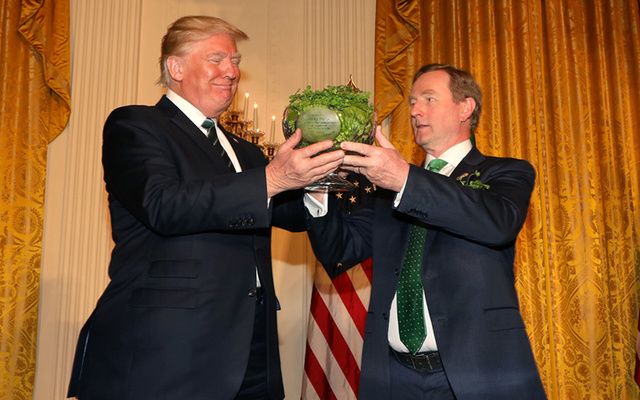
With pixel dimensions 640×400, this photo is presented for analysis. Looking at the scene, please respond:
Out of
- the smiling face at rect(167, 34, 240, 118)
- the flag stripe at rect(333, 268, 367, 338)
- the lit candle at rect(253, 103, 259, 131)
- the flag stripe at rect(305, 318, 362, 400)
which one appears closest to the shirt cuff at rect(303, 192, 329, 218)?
the smiling face at rect(167, 34, 240, 118)

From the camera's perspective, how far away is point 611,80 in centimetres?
510

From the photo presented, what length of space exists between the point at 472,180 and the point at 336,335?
2.17 metres

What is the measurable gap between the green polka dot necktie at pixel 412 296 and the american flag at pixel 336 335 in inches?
79.6

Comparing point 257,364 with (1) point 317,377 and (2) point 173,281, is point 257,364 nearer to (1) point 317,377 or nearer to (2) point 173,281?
(2) point 173,281

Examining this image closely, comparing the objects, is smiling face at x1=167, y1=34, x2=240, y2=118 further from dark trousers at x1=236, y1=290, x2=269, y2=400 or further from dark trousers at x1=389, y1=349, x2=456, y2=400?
dark trousers at x1=389, y1=349, x2=456, y2=400

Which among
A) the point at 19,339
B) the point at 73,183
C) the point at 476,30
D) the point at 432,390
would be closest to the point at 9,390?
the point at 19,339

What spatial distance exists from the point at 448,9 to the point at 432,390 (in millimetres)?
3696

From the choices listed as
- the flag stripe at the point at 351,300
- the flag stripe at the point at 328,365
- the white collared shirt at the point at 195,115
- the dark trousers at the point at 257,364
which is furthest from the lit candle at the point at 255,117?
the dark trousers at the point at 257,364

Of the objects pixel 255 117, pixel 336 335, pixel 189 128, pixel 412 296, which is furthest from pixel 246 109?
pixel 412 296

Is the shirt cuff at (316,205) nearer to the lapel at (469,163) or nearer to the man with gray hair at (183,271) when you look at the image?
the man with gray hair at (183,271)

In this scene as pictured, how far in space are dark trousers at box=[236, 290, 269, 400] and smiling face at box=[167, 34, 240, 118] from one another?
2.51 feet

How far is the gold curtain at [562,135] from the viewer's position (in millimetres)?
4746

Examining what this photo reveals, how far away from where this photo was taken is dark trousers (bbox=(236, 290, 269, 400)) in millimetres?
2088

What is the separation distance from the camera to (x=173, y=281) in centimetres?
198
